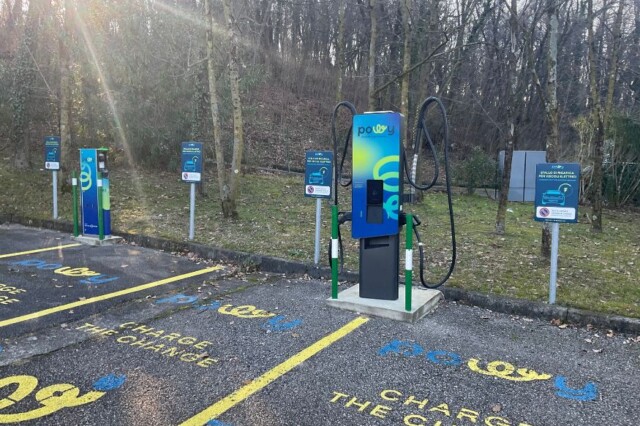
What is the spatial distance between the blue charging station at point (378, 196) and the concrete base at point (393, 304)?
0.15m

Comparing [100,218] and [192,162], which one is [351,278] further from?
[100,218]

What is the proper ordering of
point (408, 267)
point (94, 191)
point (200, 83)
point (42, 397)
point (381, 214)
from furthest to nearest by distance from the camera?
point (200, 83) → point (94, 191) → point (381, 214) → point (408, 267) → point (42, 397)

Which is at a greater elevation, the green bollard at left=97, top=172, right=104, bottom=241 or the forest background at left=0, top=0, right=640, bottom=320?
the forest background at left=0, top=0, right=640, bottom=320

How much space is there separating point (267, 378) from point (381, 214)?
227 cm

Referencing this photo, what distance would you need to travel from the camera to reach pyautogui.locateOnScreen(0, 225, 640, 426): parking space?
3350 mm

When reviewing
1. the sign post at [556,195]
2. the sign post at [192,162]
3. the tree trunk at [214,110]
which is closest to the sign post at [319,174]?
the sign post at [192,162]

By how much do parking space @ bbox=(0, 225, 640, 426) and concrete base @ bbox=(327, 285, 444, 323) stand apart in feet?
0.43

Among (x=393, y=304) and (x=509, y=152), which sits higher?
(x=509, y=152)

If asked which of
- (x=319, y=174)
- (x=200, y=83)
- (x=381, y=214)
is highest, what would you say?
(x=200, y=83)

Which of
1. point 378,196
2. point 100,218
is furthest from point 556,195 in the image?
point 100,218

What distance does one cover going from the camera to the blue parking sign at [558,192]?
5.34 meters

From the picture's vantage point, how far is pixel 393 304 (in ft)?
17.8

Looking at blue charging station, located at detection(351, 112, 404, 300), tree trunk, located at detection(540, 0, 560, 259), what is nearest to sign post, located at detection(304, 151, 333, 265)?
blue charging station, located at detection(351, 112, 404, 300)

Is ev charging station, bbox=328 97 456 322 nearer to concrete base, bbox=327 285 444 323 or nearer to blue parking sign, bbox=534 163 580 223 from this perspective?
concrete base, bbox=327 285 444 323
